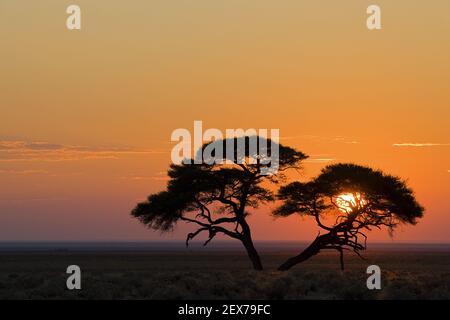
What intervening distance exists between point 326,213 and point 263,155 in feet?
18.9

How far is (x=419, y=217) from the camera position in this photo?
61.8 m

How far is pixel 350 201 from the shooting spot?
60.8m

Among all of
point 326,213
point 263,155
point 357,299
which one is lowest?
point 357,299

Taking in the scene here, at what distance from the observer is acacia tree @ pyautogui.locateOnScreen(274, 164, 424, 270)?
5991 centimetres

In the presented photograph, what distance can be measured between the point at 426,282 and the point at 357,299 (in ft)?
24.1

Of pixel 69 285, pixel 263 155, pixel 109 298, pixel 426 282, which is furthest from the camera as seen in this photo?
pixel 263 155

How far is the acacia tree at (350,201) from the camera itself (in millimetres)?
59906

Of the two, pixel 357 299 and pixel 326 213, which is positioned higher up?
pixel 326 213
